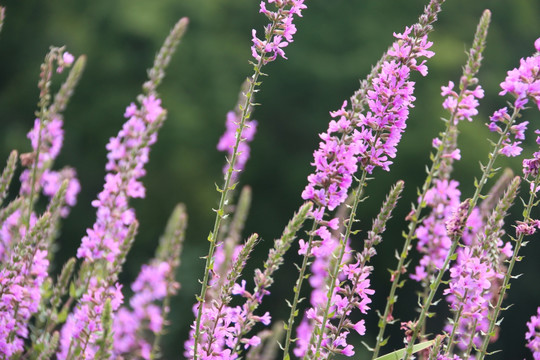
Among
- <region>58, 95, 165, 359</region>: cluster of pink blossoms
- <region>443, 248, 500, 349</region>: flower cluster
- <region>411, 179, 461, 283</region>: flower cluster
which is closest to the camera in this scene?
<region>443, 248, 500, 349</region>: flower cluster

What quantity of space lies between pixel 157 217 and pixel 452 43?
8.23 m

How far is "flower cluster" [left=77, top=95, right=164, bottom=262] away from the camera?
3.18 metres

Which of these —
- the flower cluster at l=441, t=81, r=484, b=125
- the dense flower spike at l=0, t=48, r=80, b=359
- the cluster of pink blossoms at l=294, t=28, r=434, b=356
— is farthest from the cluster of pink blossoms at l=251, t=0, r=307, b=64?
the dense flower spike at l=0, t=48, r=80, b=359

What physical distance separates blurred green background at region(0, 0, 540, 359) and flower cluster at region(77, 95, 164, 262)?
10830 mm

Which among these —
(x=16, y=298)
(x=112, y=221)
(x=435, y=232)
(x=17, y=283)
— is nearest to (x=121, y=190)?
(x=112, y=221)

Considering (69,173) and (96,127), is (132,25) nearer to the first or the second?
(96,127)

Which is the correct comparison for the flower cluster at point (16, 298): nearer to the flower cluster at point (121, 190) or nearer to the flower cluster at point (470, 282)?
the flower cluster at point (121, 190)

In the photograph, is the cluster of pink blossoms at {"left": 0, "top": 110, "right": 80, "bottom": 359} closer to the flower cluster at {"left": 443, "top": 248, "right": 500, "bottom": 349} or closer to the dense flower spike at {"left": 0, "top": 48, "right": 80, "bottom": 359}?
the dense flower spike at {"left": 0, "top": 48, "right": 80, "bottom": 359}

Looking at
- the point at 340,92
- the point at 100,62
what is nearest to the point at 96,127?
the point at 100,62

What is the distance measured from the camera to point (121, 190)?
135 inches

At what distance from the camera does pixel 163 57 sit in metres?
3.81

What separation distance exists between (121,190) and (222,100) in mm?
12801

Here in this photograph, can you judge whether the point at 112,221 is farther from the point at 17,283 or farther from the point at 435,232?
the point at 435,232

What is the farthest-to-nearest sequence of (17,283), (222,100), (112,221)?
1. (222,100)
2. (112,221)
3. (17,283)
